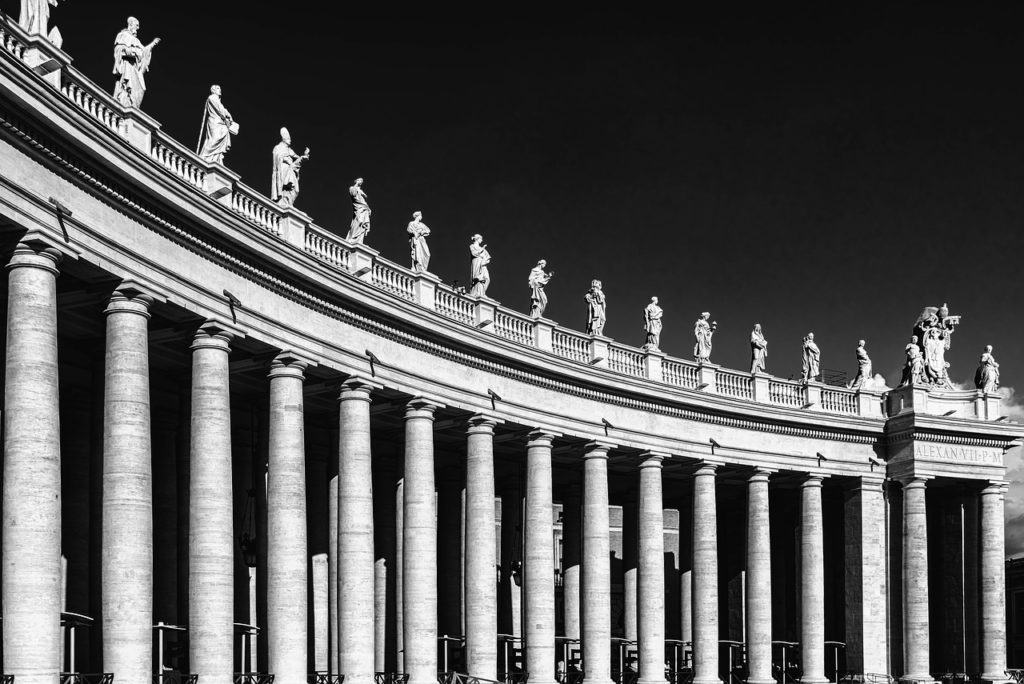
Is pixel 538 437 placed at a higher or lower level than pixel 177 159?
lower

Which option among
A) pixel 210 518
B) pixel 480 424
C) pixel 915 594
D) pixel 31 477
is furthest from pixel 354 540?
pixel 915 594

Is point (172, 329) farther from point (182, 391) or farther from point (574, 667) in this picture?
point (574, 667)

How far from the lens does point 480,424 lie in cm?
6825

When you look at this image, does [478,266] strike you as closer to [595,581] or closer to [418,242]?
[418,242]

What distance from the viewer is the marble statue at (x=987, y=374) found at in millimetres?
94812

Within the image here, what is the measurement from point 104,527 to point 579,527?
140 ft

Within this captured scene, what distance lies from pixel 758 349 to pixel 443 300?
1154 inches

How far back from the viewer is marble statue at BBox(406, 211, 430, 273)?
67.7m

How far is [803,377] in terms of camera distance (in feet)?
303

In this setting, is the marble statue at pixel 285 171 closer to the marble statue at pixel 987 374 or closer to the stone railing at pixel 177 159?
the stone railing at pixel 177 159

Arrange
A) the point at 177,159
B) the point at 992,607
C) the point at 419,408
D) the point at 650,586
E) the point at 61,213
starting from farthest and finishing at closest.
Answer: the point at 992,607 < the point at 650,586 < the point at 419,408 < the point at 177,159 < the point at 61,213

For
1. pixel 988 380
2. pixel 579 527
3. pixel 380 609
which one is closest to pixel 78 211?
pixel 380 609

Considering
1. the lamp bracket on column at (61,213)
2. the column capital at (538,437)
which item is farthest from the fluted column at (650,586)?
the lamp bracket on column at (61,213)

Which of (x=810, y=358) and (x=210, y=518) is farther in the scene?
(x=810, y=358)
